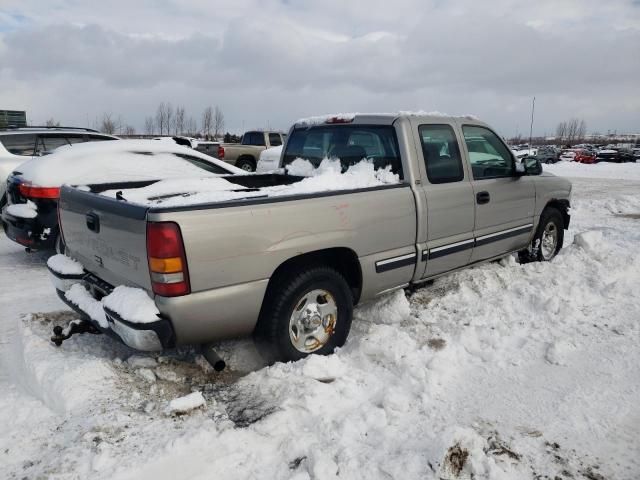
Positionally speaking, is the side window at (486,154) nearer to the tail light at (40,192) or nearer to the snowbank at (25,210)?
the tail light at (40,192)

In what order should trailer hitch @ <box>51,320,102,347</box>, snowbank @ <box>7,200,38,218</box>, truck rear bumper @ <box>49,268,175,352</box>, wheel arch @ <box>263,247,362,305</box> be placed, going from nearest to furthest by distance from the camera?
truck rear bumper @ <box>49,268,175,352</box>, wheel arch @ <box>263,247,362,305</box>, trailer hitch @ <box>51,320,102,347</box>, snowbank @ <box>7,200,38,218</box>

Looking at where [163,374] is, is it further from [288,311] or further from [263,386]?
[288,311]

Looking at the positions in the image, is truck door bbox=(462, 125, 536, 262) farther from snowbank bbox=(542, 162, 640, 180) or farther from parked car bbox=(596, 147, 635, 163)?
parked car bbox=(596, 147, 635, 163)

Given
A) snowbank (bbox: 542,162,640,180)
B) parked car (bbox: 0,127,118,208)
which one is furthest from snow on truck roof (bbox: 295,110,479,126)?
snowbank (bbox: 542,162,640,180)

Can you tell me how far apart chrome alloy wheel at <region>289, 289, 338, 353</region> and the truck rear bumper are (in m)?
0.88

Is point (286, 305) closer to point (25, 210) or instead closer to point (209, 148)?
point (25, 210)

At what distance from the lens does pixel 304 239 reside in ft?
10.6

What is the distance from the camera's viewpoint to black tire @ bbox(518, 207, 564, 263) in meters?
5.69

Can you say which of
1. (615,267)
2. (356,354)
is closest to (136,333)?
(356,354)

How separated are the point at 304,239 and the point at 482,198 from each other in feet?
6.93

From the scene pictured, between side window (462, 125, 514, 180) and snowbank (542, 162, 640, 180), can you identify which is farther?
snowbank (542, 162, 640, 180)

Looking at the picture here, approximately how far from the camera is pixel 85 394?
9.82 ft

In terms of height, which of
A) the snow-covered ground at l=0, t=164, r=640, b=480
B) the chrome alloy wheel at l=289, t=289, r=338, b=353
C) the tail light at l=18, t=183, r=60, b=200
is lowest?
the snow-covered ground at l=0, t=164, r=640, b=480

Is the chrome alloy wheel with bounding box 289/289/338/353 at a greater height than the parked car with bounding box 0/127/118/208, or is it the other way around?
the parked car with bounding box 0/127/118/208
